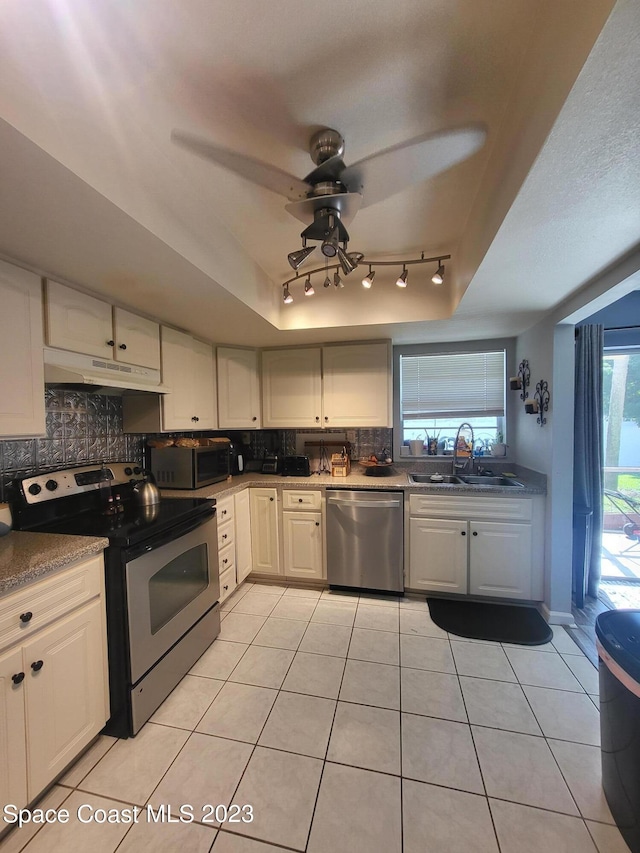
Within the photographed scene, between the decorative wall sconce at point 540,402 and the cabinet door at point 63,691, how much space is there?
2.89 metres

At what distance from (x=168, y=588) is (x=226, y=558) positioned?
0.78m

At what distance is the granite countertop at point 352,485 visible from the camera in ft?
8.02

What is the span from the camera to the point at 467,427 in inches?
124

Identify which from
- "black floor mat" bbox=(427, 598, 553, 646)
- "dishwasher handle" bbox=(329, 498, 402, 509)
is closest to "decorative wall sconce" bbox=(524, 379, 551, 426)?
"dishwasher handle" bbox=(329, 498, 402, 509)

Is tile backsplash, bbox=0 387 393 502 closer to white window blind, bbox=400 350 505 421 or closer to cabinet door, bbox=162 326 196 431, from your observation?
cabinet door, bbox=162 326 196 431

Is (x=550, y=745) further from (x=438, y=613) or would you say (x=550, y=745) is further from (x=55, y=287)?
(x=55, y=287)

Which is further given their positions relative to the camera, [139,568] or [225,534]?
[225,534]

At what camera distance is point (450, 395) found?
320 cm

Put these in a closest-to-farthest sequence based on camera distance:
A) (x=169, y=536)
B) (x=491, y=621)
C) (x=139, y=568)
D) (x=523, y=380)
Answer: (x=139, y=568) < (x=169, y=536) < (x=491, y=621) < (x=523, y=380)

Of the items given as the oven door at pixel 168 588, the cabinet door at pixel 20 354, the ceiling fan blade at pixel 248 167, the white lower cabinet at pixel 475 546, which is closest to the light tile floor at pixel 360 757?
the oven door at pixel 168 588

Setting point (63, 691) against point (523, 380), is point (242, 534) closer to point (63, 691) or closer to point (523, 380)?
point (63, 691)

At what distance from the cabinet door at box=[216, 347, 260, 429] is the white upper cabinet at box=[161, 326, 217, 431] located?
0.09 metres

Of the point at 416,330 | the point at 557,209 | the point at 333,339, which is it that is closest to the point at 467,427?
the point at 416,330

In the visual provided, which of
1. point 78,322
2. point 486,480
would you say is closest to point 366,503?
point 486,480
